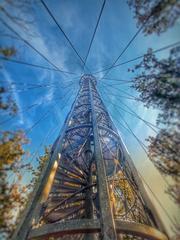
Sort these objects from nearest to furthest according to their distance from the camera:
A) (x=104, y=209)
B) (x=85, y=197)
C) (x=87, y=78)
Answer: (x=104, y=209) < (x=85, y=197) < (x=87, y=78)

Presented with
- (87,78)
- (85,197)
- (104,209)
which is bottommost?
Answer: (104,209)

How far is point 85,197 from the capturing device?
20.1 ft

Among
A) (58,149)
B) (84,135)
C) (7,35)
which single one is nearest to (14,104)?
(58,149)

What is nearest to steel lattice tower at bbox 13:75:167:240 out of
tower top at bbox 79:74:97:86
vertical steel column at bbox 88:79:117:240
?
vertical steel column at bbox 88:79:117:240

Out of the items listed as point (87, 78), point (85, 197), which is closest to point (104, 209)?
point (85, 197)

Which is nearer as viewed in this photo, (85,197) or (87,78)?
(85,197)

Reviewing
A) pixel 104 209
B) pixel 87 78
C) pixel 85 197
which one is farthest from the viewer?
pixel 87 78

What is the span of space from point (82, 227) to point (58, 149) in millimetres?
3176

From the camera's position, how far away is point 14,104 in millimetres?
6395

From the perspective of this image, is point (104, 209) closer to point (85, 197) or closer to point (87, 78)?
point (85, 197)

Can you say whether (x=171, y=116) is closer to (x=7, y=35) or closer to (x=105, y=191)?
(x=105, y=191)

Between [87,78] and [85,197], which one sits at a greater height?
[87,78]

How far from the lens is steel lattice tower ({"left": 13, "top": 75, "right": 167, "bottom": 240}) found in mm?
3471

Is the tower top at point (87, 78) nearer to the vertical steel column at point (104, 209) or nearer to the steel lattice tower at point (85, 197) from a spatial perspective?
the steel lattice tower at point (85, 197)
